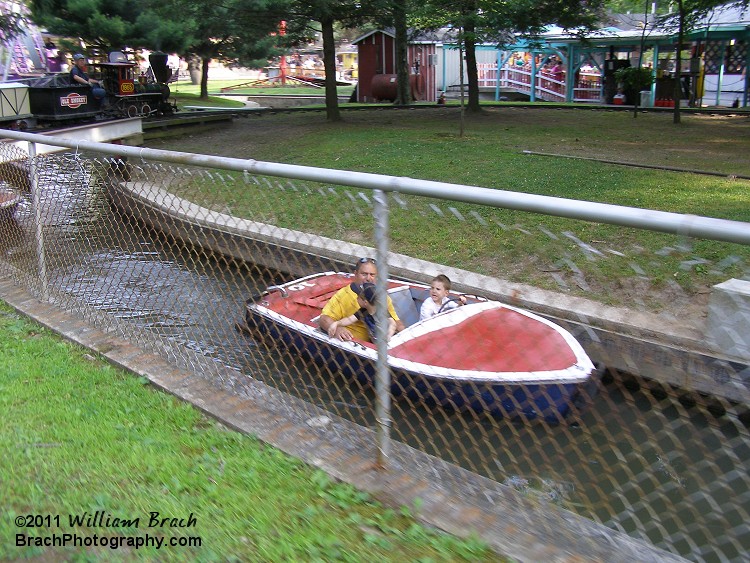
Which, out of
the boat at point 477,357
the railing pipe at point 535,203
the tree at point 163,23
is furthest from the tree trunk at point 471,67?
the railing pipe at point 535,203

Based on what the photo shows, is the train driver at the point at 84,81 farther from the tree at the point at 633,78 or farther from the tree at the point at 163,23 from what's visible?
the tree at the point at 633,78

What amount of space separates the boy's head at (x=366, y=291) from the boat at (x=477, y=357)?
9.3 inches

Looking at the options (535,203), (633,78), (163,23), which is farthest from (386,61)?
→ (535,203)

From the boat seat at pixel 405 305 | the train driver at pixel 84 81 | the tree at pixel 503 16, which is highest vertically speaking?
the tree at pixel 503 16

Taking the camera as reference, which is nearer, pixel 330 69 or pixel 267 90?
pixel 330 69

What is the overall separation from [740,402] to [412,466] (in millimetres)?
1353

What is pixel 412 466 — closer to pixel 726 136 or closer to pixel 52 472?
pixel 52 472

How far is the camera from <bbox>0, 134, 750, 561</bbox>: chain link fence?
9.67ft

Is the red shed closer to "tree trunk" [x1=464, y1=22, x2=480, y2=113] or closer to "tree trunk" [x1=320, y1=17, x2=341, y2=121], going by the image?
"tree trunk" [x1=464, y1=22, x2=480, y2=113]

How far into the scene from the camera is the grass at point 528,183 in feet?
17.7

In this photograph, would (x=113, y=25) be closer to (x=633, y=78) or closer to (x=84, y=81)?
(x=84, y=81)

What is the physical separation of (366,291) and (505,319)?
2.83ft

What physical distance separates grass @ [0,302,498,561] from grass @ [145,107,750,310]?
1207mm

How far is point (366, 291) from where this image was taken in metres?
4.15
